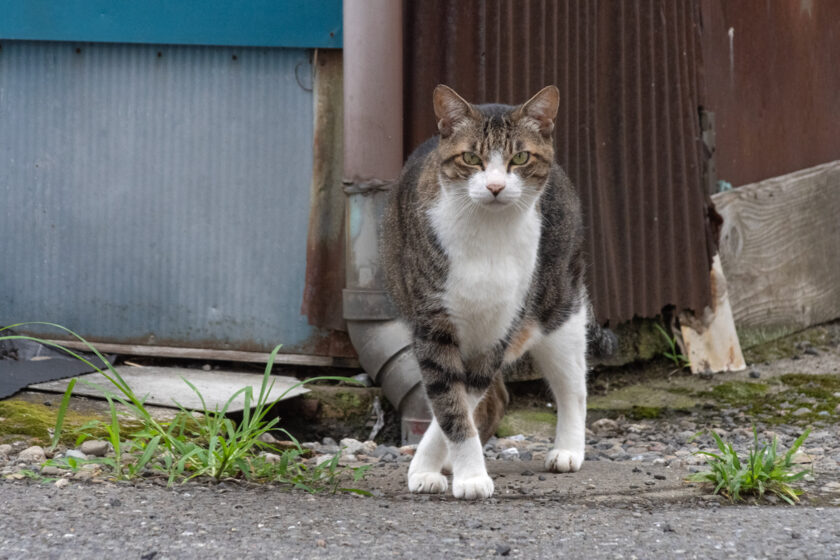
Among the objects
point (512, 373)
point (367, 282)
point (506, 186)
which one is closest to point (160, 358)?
point (367, 282)

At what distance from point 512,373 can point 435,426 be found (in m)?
1.67

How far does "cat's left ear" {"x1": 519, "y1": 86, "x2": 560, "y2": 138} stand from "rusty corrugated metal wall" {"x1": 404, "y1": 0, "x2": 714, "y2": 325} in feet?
4.87

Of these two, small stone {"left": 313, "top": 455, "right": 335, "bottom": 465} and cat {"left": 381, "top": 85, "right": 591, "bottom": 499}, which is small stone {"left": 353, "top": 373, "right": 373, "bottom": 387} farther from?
cat {"left": 381, "top": 85, "right": 591, "bottom": 499}

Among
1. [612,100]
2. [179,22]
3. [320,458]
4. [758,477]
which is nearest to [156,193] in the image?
[179,22]

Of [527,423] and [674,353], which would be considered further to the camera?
[674,353]

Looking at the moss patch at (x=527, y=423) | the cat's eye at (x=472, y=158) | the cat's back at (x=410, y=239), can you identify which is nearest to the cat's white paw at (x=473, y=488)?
the cat's back at (x=410, y=239)

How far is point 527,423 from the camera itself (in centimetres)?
513

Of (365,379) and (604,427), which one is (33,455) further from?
(604,427)

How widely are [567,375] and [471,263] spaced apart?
840 millimetres

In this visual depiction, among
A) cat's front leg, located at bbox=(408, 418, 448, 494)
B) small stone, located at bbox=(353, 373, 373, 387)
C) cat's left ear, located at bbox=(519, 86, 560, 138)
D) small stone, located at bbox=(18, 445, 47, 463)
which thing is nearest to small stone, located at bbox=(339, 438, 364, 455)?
small stone, located at bbox=(353, 373, 373, 387)

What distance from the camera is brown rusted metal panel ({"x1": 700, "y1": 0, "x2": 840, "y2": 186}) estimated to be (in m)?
6.39

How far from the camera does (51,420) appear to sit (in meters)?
4.03

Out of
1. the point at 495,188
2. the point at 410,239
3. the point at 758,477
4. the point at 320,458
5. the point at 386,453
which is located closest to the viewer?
the point at 758,477

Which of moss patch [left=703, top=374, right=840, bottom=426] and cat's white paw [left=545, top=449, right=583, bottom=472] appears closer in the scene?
cat's white paw [left=545, top=449, right=583, bottom=472]
